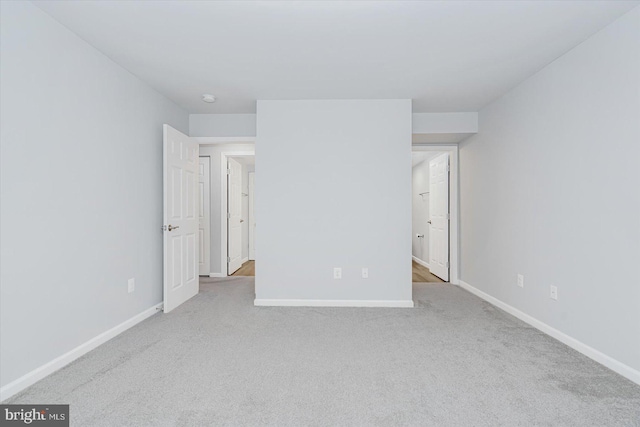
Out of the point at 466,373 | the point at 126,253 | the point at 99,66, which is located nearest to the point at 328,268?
the point at 466,373

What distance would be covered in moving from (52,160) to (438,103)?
3647mm

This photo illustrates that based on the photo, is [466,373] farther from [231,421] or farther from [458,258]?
[458,258]

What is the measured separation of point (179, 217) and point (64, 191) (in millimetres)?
1374

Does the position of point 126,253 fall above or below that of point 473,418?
above

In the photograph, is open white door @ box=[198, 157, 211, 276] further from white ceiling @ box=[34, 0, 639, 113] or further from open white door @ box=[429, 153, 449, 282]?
open white door @ box=[429, 153, 449, 282]

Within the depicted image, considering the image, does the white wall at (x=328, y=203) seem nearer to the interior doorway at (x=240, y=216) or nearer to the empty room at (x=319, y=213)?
the empty room at (x=319, y=213)

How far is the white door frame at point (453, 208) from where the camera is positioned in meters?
4.41

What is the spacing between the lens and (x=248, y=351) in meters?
2.31

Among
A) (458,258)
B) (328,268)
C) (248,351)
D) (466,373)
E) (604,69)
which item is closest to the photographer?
(466,373)

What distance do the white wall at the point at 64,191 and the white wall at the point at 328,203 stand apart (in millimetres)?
1249

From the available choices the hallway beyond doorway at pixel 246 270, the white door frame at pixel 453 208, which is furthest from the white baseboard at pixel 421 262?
the hallway beyond doorway at pixel 246 270

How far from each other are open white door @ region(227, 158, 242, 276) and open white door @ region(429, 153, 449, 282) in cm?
345

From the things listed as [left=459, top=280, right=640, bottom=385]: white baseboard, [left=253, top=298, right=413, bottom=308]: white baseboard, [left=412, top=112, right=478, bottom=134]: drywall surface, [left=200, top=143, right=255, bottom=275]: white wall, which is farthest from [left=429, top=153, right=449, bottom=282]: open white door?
[left=200, top=143, right=255, bottom=275]: white wall

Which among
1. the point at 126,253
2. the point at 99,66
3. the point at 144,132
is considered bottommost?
the point at 126,253
